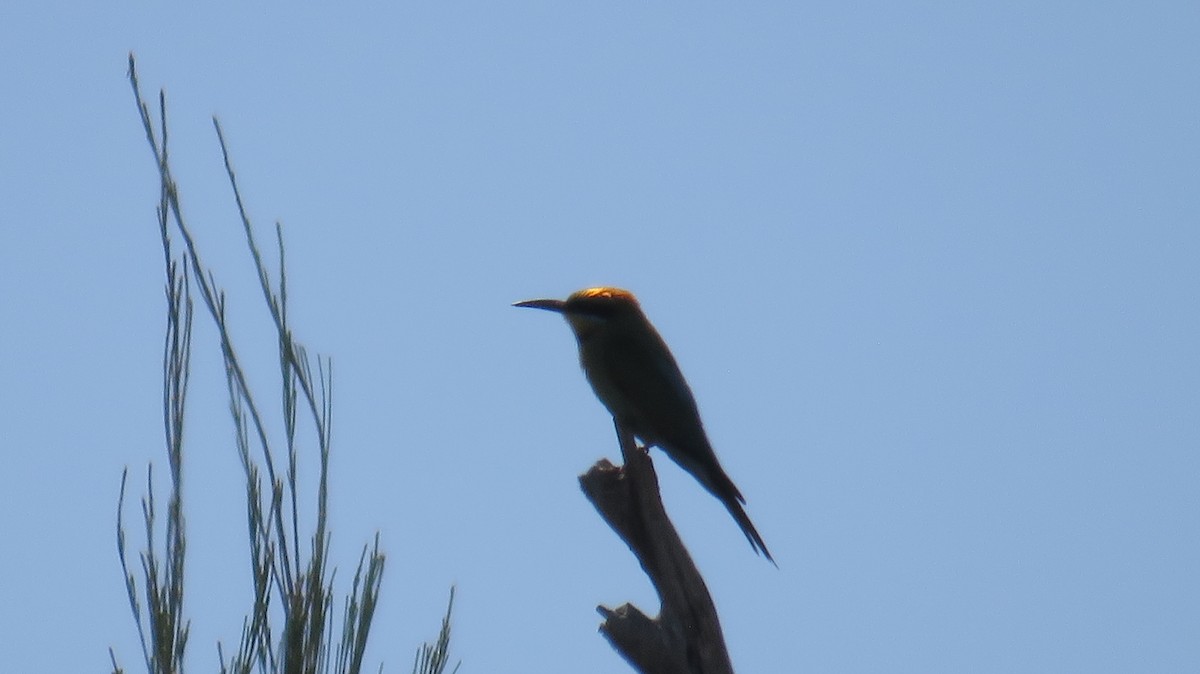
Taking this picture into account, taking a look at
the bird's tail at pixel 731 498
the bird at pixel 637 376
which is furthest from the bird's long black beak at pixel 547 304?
the bird's tail at pixel 731 498

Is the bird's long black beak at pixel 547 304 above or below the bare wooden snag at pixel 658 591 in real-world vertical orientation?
above

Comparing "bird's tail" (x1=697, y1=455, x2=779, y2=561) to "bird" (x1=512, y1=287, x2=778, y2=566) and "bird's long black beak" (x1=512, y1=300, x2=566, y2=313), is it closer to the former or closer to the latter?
"bird" (x1=512, y1=287, x2=778, y2=566)

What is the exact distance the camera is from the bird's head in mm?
6266

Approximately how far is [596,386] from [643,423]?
30cm

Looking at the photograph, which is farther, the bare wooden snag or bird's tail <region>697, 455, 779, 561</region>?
bird's tail <region>697, 455, 779, 561</region>

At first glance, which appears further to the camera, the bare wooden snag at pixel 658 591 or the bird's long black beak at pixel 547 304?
the bird's long black beak at pixel 547 304

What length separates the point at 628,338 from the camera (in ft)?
20.2

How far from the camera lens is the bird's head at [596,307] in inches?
247

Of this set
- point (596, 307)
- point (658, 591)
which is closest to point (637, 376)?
point (596, 307)

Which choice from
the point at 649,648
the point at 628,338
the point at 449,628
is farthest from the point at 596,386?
the point at 449,628

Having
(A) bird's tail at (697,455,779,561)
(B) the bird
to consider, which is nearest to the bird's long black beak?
(B) the bird

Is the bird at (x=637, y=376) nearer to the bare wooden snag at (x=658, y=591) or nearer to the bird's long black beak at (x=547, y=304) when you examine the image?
the bird's long black beak at (x=547, y=304)

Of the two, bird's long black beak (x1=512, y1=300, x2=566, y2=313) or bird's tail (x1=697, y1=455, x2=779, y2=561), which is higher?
bird's long black beak (x1=512, y1=300, x2=566, y2=313)

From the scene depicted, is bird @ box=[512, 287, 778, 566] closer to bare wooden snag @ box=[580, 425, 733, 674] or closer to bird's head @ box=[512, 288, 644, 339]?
bird's head @ box=[512, 288, 644, 339]
